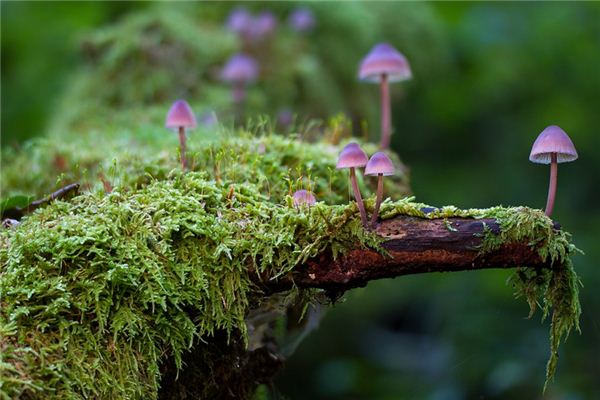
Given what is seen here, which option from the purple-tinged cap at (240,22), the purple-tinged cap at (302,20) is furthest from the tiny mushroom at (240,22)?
the purple-tinged cap at (302,20)

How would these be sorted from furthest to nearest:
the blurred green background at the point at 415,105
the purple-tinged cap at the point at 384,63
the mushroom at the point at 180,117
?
the blurred green background at the point at 415,105 < the purple-tinged cap at the point at 384,63 < the mushroom at the point at 180,117

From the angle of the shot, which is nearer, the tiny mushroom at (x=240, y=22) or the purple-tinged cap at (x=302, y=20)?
the tiny mushroom at (x=240, y=22)

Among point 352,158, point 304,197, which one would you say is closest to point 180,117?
point 304,197

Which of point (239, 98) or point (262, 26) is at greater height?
point (262, 26)

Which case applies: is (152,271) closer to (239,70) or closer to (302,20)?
(239,70)

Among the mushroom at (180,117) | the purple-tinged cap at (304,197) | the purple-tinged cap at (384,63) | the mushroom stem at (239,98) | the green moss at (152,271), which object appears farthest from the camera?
the mushroom stem at (239,98)

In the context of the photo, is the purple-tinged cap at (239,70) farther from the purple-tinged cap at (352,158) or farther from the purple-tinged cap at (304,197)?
the purple-tinged cap at (352,158)

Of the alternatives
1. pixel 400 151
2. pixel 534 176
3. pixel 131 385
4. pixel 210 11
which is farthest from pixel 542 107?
pixel 131 385

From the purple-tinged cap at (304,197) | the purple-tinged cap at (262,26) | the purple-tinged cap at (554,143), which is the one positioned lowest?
the purple-tinged cap at (304,197)
